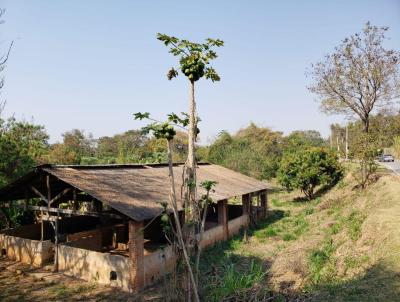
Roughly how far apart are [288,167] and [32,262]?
2020cm

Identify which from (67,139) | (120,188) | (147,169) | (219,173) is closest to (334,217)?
(219,173)

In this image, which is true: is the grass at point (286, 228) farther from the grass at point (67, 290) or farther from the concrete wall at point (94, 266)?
the grass at point (67, 290)

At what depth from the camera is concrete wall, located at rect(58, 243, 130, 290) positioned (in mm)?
11148

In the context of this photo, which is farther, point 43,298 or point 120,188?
point 120,188

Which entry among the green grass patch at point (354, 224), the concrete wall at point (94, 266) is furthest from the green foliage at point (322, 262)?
the concrete wall at point (94, 266)

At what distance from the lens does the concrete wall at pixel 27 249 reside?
43.6 feet

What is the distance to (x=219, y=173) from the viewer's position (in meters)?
23.3

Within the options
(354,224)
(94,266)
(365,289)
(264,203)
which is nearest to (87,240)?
(94,266)

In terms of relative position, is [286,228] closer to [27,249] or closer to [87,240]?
[87,240]

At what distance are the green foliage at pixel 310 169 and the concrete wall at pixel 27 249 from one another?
63.2 ft

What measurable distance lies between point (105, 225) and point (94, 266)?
508 centimetres

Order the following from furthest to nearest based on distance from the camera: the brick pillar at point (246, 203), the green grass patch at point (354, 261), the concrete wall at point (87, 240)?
the brick pillar at point (246, 203)
the concrete wall at point (87, 240)
the green grass patch at point (354, 261)

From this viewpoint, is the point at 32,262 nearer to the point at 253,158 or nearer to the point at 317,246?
the point at 317,246

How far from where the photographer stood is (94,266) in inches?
463
